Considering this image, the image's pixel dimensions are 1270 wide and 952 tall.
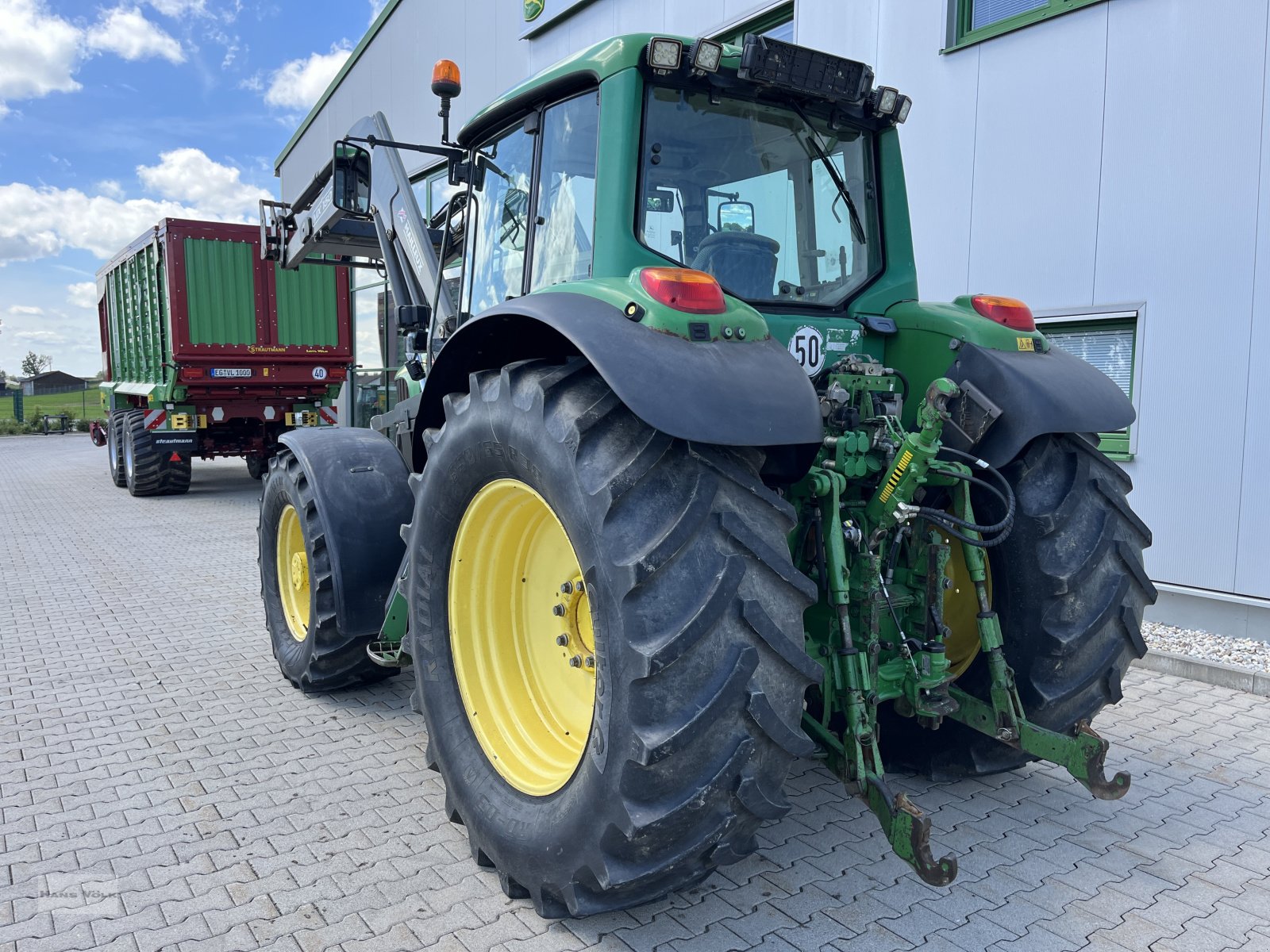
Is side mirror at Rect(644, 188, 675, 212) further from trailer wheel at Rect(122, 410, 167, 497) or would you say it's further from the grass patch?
the grass patch

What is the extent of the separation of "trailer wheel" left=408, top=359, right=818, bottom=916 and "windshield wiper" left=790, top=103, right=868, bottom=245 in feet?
4.68

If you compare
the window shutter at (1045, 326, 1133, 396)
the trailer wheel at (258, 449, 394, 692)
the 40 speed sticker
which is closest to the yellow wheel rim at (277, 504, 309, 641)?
the trailer wheel at (258, 449, 394, 692)

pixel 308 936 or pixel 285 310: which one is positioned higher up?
pixel 285 310

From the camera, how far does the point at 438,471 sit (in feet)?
9.39

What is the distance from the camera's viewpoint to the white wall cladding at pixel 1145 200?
16.7 feet

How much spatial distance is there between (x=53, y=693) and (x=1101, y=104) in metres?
6.60

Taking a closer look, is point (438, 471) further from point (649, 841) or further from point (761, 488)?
point (649, 841)

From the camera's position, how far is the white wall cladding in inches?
200

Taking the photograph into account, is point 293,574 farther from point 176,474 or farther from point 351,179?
point 176,474

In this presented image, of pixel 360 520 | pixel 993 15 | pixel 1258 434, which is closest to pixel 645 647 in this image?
pixel 360 520

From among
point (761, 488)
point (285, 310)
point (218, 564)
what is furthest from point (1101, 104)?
point (285, 310)

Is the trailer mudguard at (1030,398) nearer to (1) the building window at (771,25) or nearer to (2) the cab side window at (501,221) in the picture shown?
(2) the cab side window at (501,221)

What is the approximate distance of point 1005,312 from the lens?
338cm

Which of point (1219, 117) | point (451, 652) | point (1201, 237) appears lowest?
point (451, 652)
